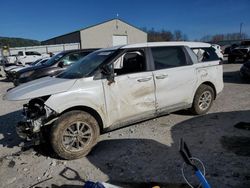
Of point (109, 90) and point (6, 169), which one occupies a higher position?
point (109, 90)

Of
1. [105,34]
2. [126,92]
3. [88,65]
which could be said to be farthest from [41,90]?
[105,34]

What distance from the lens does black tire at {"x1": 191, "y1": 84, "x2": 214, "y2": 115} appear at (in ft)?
18.8

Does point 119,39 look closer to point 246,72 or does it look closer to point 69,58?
point 69,58

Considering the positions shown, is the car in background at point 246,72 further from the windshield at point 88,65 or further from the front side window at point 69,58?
the windshield at point 88,65

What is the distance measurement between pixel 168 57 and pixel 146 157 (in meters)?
2.34

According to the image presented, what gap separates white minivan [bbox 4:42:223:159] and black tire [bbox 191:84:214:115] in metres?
0.02

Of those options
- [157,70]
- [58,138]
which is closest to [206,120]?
[157,70]

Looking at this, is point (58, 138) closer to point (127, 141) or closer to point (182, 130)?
point (127, 141)

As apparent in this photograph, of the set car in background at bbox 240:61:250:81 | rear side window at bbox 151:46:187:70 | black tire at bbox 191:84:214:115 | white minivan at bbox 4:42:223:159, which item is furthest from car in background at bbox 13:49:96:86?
car in background at bbox 240:61:250:81

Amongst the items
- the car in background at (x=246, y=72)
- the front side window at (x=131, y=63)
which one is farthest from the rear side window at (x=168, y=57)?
the car in background at (x=246, y=72)

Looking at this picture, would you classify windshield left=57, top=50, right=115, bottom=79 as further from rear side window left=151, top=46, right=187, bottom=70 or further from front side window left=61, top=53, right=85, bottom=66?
front side window left=61, top=53, right=85, bottom=66

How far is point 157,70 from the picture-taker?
4918mm

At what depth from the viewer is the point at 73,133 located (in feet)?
13.2

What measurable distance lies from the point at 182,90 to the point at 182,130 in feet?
2.93
